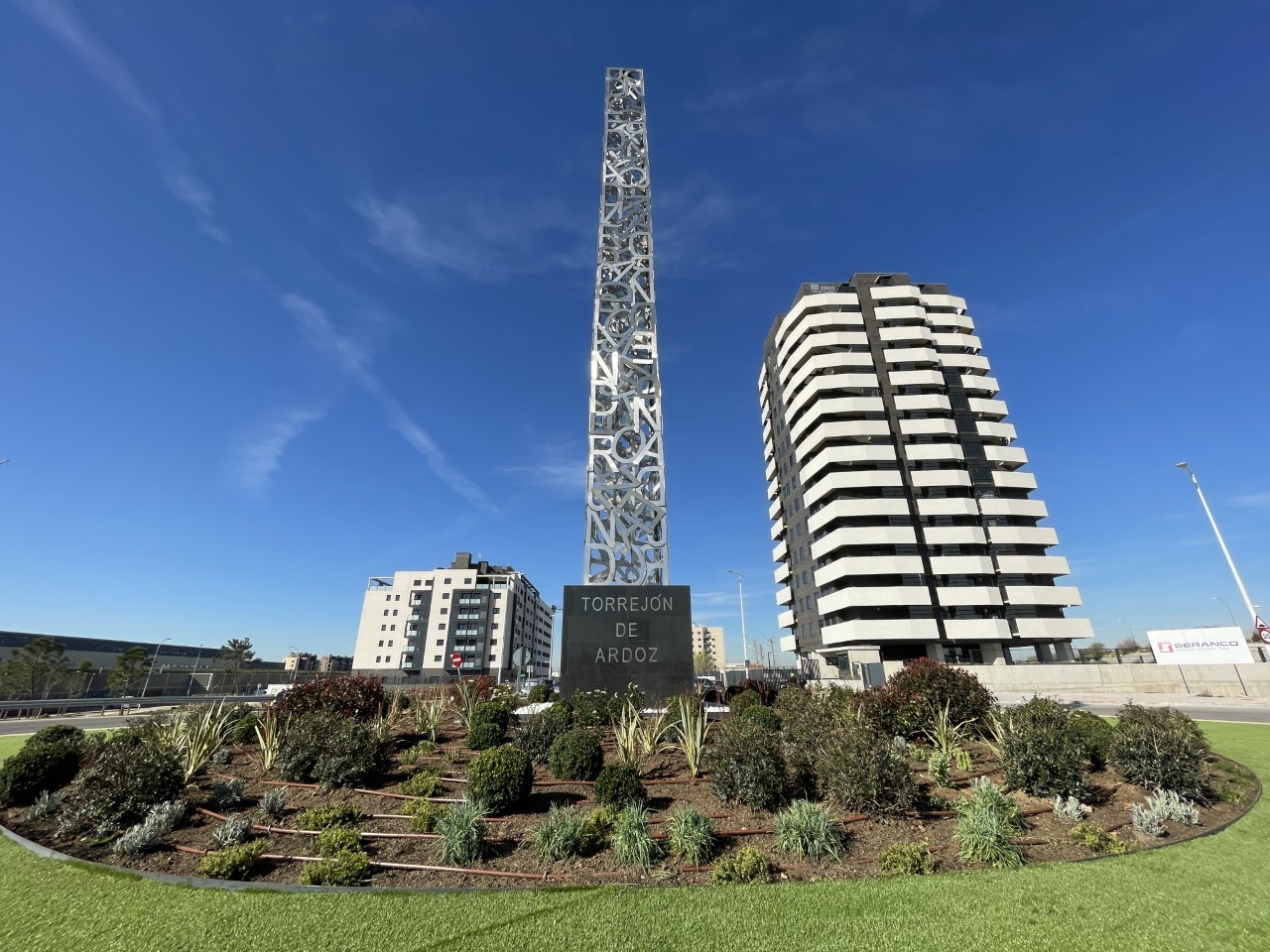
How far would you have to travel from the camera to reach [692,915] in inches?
177

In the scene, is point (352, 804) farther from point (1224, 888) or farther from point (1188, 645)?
point (1188, 645)

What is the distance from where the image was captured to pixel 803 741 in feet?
27.1

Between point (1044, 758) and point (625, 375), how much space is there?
1756cm

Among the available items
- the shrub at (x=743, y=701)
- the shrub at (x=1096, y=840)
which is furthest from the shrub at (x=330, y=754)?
the shrub at (x=1096, y=840)

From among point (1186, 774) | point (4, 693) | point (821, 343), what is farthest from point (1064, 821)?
point (4, 693)

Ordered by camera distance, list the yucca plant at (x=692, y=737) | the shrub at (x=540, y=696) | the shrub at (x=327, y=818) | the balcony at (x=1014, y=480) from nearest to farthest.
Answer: the shrub at (x=327, y=818) < the yucca plant at (x=692, y=737) < the shrub at (x=540, y=696) < the balcony at (x=1014, y=480)

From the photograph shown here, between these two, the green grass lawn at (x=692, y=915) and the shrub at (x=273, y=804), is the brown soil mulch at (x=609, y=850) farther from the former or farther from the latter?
the green grass lawn at (x=692, y=915)

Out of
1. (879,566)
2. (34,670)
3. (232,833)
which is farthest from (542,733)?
(34,670)

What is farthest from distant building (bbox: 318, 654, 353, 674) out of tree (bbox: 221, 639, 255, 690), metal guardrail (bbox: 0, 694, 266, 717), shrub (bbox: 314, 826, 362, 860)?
shrub (bbox: 314, 826, 362, 860)

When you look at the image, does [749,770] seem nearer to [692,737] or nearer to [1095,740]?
[692,737]

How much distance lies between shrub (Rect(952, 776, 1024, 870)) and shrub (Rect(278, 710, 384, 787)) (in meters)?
8.23

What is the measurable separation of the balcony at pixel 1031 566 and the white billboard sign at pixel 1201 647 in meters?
11.4

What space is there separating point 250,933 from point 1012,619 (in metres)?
51.2

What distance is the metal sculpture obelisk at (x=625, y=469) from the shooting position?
14.6 meters
